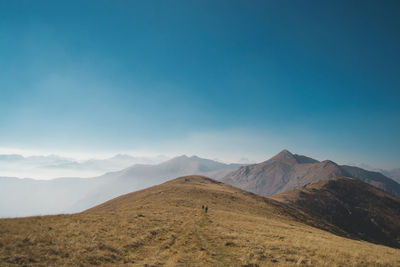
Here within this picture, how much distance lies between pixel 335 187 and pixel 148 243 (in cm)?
15988

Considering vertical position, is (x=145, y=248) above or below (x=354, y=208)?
above

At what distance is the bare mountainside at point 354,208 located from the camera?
272 feet

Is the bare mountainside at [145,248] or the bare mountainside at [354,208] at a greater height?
the bare mountainside at [145,248]

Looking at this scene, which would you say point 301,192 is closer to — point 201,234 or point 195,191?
point 195,191

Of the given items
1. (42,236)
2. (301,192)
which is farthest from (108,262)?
(301,192)

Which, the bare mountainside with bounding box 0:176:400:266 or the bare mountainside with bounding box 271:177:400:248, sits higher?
the bare mountainside with bounding box 0:176:400:266

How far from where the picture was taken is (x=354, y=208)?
10669 cm

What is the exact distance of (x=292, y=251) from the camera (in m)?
15.4

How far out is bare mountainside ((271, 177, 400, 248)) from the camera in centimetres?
8281

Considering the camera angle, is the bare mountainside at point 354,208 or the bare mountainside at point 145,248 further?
the bare mountainside at point 354,208

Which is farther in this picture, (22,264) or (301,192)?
(301,192)

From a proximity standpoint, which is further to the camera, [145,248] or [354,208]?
[354,208]

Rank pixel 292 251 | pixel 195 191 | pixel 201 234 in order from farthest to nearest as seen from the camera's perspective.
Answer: pixel 195 191 < pixel 201 234 < pixel 292 251

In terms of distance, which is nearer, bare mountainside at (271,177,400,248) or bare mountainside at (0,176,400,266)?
bare mountainside at (0,176,400,266)
